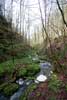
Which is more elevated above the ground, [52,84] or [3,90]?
[52,84]

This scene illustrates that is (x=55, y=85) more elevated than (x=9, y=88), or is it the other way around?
(x=55, y=85)

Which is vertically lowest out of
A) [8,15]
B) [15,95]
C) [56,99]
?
[15,95]

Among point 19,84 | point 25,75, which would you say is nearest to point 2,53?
point 25,75

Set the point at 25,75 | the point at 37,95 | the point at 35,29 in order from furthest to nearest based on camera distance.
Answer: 1. the point at 35,29
2. the point at 25,75
3. the point at 37,95

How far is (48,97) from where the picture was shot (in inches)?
221

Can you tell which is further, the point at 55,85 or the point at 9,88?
the point at 9,88

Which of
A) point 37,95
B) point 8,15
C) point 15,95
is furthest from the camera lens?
point 8,15

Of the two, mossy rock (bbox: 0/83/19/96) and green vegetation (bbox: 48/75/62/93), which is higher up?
green vegetation (bbox: 48/75/62/93)

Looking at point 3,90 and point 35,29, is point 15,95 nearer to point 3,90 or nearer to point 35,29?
point 3,90

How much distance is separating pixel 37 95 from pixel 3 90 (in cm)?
184

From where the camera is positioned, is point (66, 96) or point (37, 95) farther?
point (37, 95)

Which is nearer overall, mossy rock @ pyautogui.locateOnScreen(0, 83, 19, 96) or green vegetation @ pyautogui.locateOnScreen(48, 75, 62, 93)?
green vegetation @ pyautogui.locateOnScreen(48, 75, 62, 93)

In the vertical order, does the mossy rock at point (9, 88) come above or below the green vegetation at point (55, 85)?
below

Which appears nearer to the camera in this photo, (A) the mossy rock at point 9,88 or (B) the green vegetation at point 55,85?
(B) the green vegetation at point 55,85
